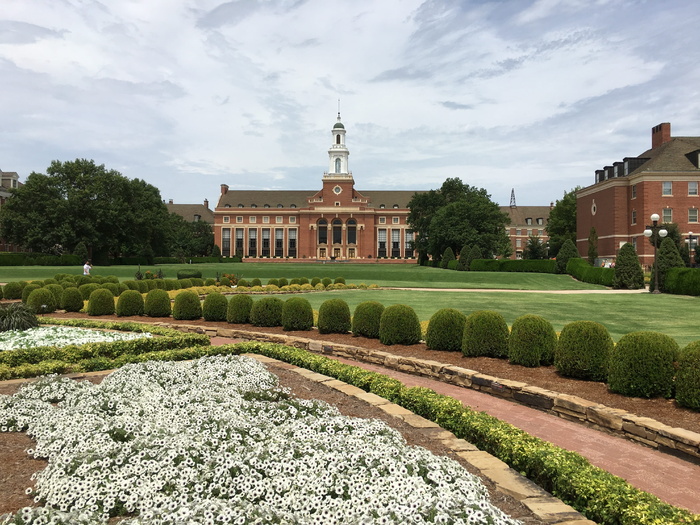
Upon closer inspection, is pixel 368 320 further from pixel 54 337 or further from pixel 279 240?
pixel 279 240

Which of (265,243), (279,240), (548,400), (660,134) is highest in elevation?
(660,134)

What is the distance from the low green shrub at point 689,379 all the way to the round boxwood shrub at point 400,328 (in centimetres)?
451

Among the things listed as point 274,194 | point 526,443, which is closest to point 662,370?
point 526,443

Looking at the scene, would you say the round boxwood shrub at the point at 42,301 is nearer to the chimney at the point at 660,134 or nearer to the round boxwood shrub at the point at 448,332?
the round boxwood shrub at the point at 448,332

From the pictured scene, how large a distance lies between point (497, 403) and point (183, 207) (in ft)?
350

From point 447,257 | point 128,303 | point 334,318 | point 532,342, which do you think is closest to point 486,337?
point 532,342

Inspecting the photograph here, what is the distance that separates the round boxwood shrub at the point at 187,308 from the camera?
44.3ft

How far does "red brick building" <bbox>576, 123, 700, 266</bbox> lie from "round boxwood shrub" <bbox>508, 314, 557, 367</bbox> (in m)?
39.9

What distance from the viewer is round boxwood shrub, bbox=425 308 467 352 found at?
8766 mm

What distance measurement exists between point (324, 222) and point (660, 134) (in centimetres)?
5491

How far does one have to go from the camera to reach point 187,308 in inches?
533

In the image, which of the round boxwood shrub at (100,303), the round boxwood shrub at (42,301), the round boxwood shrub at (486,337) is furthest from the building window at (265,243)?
the round boxwood shrub at (486,337)

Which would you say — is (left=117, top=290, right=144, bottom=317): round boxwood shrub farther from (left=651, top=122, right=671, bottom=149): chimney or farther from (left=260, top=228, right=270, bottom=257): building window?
(left=260, top=228, right=270, bottom=257): building window

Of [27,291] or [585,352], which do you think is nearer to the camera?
[585,352]
